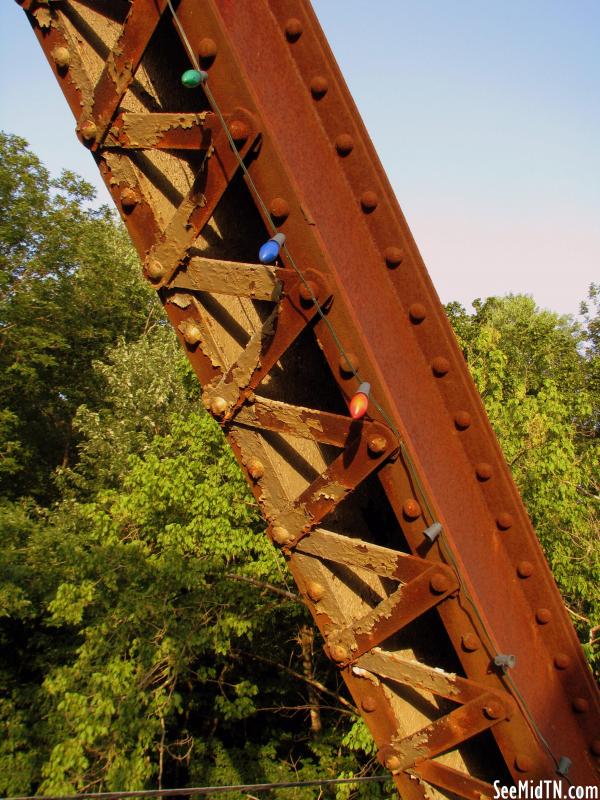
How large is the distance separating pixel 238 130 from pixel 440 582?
1.37 meters

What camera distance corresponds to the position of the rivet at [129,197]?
1.93 m

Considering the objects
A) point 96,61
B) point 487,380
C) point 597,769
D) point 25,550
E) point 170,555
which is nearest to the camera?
point 96,61

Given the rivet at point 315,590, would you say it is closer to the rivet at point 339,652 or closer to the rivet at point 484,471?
the rivet at point 339,652

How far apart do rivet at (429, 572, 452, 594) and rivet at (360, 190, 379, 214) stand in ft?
3.93

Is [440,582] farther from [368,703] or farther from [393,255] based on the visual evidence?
[393,255]

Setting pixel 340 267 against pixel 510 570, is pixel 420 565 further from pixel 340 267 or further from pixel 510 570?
pixel 340 267

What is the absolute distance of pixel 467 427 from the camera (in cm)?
219

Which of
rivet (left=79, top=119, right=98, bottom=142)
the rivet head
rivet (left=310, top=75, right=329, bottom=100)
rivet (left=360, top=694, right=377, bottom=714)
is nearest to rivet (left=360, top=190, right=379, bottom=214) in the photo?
rivet (left=310, top=75, right=329, bottom=100)

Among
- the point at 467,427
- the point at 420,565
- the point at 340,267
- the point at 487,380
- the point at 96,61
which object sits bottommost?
the point at 420,565

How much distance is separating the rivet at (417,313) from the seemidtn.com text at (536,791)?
4.76 ft

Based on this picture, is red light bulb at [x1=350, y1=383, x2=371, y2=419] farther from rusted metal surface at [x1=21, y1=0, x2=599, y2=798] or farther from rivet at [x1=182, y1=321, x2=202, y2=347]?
rivet at [x1=182, y1=321, x2=202, y2=347]

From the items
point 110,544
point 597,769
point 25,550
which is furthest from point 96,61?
point 25,550

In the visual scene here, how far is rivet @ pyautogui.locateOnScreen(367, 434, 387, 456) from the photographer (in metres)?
1.77

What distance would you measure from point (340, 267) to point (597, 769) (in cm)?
187
